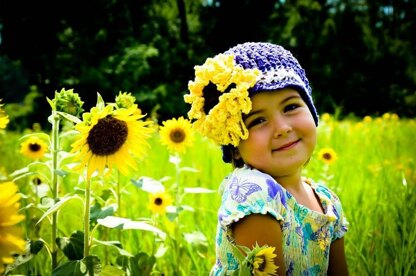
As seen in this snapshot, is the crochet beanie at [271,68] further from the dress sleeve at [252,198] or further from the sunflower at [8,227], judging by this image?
the sunflower at [8,227]

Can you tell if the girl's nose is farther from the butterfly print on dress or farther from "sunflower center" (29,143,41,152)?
"sunflower center" (29,143,41,152)

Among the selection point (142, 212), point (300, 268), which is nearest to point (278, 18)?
point (142, 212)

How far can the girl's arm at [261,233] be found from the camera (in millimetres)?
1084

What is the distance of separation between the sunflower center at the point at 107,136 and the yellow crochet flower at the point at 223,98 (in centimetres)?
22

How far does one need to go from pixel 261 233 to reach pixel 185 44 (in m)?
11.8

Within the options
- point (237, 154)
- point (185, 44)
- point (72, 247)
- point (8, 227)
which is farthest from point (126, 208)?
point (185, 44)

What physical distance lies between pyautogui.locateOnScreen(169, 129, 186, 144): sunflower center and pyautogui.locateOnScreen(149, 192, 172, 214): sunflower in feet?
0.88

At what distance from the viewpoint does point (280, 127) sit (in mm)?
1181

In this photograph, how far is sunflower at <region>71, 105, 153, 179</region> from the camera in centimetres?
107

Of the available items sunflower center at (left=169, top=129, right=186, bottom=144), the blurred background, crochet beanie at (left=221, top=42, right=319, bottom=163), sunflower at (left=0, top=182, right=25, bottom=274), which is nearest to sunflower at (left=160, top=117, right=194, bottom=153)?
sunflower center at (left=169, top=129, right=186, bottom=144)

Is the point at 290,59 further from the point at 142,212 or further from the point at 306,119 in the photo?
the point at 142,212

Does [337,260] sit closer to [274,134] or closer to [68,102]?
[274,134]

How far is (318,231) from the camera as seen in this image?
1.26 metres

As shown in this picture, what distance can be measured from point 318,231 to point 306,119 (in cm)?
32
